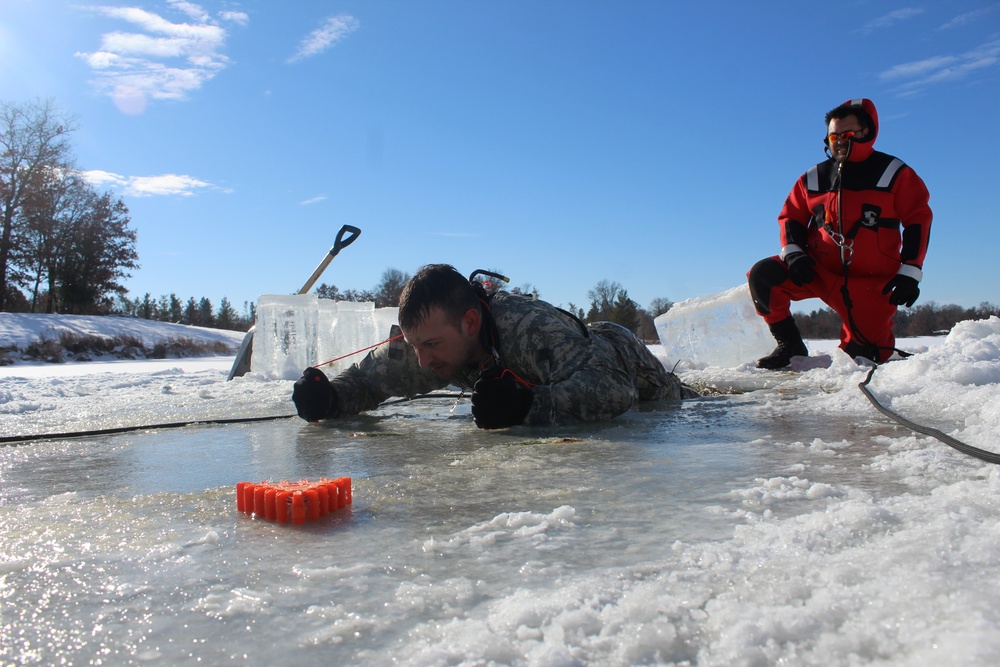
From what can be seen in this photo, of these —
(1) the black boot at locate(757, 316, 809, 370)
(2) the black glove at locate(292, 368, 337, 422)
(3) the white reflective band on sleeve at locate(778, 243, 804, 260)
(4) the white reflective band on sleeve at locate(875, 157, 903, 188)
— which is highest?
(4) the white reflective band on sleeve at locate(875, 157, 903, 188)

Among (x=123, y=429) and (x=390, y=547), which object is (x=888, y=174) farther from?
(x=123, y=429)

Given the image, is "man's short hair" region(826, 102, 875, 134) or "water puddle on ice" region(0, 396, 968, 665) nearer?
"water puddle on ice" region(0, 396, 968, 665)

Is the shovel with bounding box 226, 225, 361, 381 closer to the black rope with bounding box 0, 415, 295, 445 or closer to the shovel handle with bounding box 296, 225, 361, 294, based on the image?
the shovel handle with bounding box 296, 225, 361, 294

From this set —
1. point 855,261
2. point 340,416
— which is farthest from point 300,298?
point 855,261

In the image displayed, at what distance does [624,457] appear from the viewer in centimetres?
201

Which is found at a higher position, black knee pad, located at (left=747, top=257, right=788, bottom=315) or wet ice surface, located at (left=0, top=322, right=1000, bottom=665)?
black knee pad, located at (left=747, top=257, right=788, bottom=315)

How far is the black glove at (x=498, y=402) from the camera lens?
2.50 m

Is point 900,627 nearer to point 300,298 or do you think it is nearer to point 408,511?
point 408,511

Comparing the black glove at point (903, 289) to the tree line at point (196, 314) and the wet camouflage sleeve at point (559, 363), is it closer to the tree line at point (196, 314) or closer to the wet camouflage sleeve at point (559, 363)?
the wet camouflage sleeve at point (559, 363)

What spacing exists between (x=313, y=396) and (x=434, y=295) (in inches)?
34.8

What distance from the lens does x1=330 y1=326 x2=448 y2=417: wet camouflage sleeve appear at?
3453mm

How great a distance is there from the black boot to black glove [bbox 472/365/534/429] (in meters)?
3.54

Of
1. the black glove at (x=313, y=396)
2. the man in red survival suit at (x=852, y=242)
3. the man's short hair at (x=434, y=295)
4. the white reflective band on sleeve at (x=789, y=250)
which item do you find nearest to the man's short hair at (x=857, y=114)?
the man in red survival suit at (x=852, y=242)

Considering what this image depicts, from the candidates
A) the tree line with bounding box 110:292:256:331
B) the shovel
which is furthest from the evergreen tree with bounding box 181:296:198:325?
the shovel
